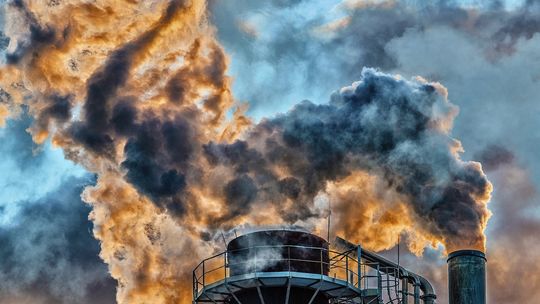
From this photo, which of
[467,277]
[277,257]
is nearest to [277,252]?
[277,257]

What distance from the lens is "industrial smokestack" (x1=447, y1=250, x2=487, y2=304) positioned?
117 feet

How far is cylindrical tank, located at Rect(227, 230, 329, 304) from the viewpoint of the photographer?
3478 centimetres

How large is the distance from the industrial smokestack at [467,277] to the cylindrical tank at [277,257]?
4.59 metres

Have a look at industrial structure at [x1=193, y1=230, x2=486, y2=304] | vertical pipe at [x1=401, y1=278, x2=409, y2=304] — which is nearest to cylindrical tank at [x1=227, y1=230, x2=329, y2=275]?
industrial structure at [x1=193, y1=230, x2=486, y2=304]

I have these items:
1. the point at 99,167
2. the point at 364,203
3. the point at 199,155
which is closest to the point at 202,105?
the point at 199,155

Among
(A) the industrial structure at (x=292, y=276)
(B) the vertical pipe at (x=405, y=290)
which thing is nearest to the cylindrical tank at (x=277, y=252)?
(A) the industrial structure at (x=292, y=276)

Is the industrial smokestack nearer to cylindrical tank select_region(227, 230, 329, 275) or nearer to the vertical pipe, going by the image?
the vertical pipe

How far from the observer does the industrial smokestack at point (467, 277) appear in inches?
1410

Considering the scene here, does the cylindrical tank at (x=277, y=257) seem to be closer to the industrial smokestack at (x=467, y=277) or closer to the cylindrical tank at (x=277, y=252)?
the cylindrical tank at (x=277, y=252)

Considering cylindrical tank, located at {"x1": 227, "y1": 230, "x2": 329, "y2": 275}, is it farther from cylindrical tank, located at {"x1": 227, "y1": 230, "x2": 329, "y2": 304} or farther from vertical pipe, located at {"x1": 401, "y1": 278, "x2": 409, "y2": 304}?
vertical pipe, located at {"x1": 401, "y1": 278, "x2": 409, "y2": 304}

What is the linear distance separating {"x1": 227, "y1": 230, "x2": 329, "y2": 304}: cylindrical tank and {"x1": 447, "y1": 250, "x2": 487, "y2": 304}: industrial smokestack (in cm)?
459

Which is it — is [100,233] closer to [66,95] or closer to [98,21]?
[66,95]

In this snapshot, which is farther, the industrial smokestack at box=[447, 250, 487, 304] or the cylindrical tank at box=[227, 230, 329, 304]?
the industrial smokestack at box=[447, 250, 487, 304]

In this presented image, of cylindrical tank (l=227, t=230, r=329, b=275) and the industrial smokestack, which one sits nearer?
cylindrical tank (l=227, t=230, r=329, b=275)
